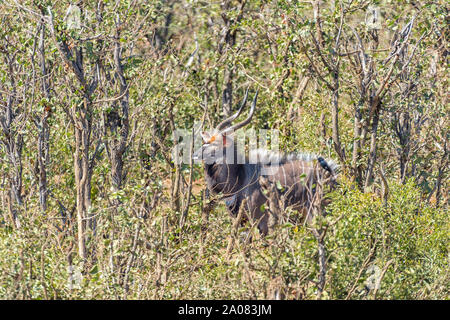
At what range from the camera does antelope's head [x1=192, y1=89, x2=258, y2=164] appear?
5969mm

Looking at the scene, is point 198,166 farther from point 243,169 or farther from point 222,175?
point 243,169

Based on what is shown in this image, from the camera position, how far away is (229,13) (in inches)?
255

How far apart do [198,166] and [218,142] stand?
353mm

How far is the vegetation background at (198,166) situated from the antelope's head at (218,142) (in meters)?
0.29

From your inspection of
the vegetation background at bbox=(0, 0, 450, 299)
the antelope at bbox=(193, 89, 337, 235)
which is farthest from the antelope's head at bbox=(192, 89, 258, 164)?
Result: the vegetation background at bbox=(0, 0, 450, 299)

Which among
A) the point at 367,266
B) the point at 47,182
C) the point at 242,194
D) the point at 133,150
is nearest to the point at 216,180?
the point at 242,194

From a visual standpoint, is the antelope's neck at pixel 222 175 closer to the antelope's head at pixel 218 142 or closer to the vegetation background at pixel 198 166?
the antelope's head at pixel 218 142

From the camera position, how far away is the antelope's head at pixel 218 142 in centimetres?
597

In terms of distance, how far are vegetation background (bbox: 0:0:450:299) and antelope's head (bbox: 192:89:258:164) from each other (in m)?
0.29

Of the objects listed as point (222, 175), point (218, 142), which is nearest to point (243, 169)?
point (222, 175)

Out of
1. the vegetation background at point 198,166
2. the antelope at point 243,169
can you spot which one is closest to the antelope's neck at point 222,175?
the antelope at point 243,169

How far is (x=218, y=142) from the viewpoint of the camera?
6012mm
